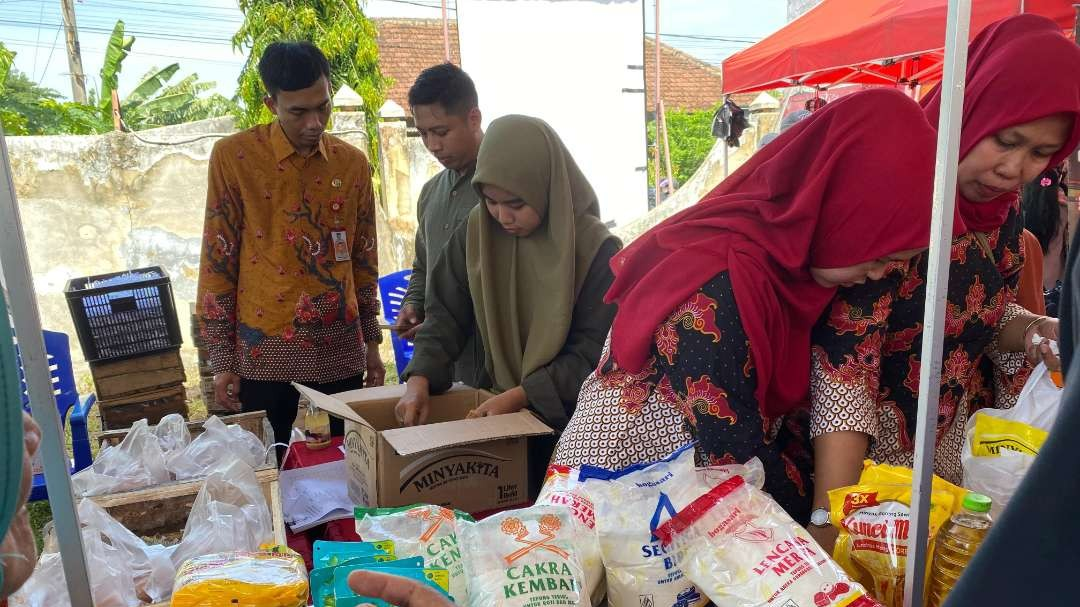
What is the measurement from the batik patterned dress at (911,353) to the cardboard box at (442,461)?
1.98 ft

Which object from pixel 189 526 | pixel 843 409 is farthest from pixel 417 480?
pixel 843 409

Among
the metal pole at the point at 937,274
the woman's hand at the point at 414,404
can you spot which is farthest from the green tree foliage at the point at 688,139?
the metal pole at the point at 937,274

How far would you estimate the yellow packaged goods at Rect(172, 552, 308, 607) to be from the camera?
889 millimetres

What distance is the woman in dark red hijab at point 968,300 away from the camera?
125cm

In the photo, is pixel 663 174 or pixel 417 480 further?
pixel 663 174

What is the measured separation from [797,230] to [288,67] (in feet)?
5.48

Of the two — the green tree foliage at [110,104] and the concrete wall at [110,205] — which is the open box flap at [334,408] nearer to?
the concrete wall at [110,205]

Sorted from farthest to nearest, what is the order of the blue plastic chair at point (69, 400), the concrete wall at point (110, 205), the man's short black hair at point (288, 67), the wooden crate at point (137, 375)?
the concrete wall at point (110, 205) → the wooden crate at point (137, 375) → the blue plastic chair at point (69, 400) → the man's short black hair at point (288, 67)

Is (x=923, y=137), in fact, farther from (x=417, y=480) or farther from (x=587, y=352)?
(x=417, y=480)

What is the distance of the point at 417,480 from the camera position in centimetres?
148

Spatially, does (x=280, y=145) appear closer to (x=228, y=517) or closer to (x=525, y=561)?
(x=228, y=517)

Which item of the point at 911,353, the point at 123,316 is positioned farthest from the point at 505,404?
the point at 123,316

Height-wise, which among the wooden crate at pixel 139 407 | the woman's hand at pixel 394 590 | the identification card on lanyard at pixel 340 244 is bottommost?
the wooden crate at pixel 139 407

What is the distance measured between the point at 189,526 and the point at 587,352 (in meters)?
1.01
